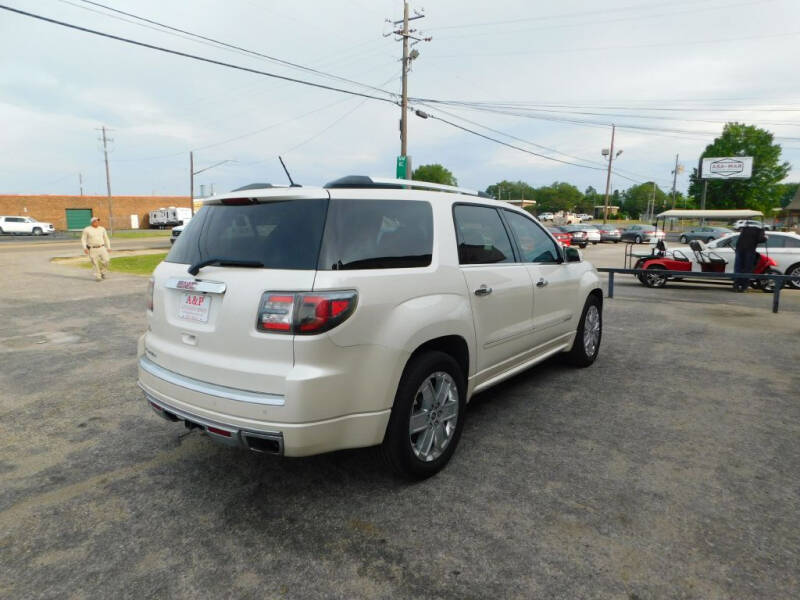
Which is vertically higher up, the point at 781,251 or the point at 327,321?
the point at 327,321

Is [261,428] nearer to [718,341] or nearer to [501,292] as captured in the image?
[501,292]

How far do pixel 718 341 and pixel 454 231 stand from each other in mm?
5488

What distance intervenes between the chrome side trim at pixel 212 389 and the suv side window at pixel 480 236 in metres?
1.55

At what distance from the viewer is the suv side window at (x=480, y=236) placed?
11.5 feet

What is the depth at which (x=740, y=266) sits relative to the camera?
1245cm

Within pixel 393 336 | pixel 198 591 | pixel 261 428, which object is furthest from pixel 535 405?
pixel 198 591

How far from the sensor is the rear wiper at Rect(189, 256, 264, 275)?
2682 mm

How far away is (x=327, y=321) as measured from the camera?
2516 millimetres

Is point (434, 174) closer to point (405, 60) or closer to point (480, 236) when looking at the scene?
point (405, 60)

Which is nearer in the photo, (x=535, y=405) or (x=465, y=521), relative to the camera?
(x=465, y=521)

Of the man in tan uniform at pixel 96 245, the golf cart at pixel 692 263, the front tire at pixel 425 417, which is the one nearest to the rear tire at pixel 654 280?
the golf cart at pixel 692 263

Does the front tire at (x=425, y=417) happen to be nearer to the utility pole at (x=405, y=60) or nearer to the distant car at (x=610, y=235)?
the utility pole at (x=405, y=60)

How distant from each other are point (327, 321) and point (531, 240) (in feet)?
8.57

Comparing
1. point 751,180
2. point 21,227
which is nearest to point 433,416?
point 21,227
